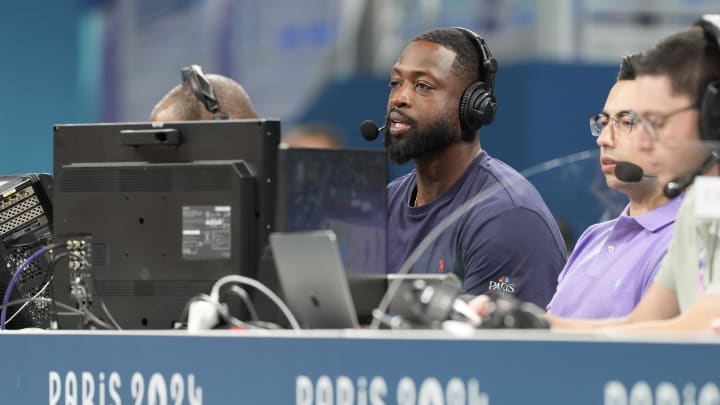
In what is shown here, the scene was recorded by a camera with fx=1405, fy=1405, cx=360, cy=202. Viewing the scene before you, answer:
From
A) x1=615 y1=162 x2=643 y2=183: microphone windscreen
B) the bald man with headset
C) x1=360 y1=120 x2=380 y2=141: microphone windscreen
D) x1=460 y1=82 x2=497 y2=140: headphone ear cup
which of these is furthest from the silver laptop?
the bald man with headset

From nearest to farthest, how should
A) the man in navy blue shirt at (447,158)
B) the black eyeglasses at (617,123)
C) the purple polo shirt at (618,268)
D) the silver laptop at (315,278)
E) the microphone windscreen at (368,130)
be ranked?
1. the silver laptop at (315,278)
2. the purple polo shirt at (618,268)
3. the black eyeglasses at (617,123)
4. the man in navy blue shirt at (447,158)
5. the microphone windscreen at (368,130)

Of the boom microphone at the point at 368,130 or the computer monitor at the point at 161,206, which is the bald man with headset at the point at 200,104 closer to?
Answer: the boom microphone at the point at 368,130

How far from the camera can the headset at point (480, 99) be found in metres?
3.13

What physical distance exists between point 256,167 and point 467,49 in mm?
1056

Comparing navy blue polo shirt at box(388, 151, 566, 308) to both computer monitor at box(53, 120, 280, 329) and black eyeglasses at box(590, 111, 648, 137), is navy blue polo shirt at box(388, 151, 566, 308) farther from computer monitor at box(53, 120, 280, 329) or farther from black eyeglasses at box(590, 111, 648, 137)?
computer monitor at box(53, 120, 280, 329)

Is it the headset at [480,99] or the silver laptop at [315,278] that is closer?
the silver laptop at [315,278]

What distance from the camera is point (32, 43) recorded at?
7.39m

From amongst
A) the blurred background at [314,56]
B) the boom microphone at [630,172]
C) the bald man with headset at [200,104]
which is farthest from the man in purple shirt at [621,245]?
the blurred background at [314,56]

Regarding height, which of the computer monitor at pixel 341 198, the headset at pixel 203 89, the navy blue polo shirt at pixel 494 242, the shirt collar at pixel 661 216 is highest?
the headset at pixel 203 89

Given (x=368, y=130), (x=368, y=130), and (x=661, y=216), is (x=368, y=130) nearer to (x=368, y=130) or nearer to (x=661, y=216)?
(x=368, y=130)

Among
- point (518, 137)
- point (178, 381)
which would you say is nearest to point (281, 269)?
point (178, 381)

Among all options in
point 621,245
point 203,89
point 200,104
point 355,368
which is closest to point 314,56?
point 200,104

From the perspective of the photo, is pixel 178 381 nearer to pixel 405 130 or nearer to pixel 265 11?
pixel 405 130

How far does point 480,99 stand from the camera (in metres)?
3.13
